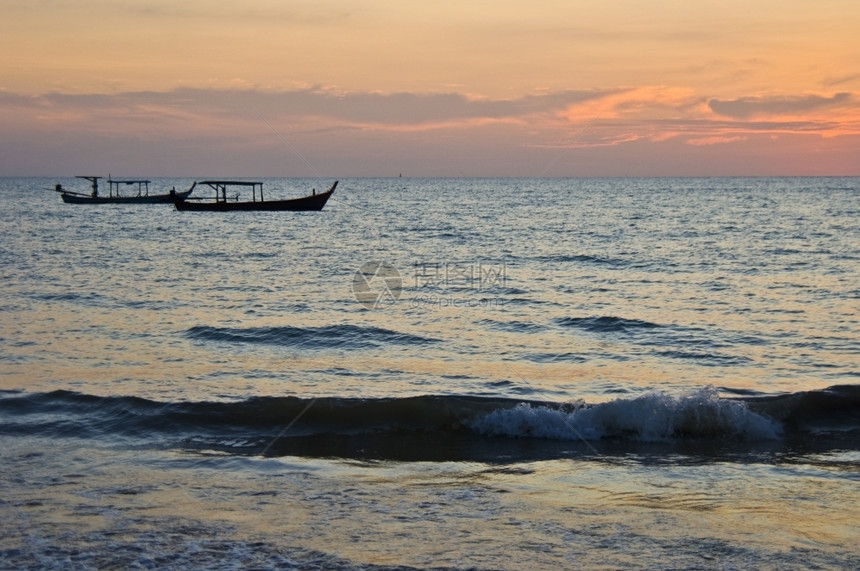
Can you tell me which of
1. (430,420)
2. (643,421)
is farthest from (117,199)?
(643,421)

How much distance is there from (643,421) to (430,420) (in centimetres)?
326

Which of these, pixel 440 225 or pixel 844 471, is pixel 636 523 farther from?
pixel 440 225

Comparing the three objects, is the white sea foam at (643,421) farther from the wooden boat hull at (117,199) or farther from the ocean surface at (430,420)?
the wooden boat hull at (117,199)

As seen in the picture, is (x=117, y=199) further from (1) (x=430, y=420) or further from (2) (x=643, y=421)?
(2) (x=643, y=421)

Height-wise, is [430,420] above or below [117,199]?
below

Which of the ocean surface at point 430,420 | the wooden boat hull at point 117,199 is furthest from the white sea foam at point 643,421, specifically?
the wooden boat hull at point 117,199

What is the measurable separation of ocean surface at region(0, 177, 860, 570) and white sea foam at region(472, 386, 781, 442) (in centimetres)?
4

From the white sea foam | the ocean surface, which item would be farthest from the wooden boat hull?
the white sea foam

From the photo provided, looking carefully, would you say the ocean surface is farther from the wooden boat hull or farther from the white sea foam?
the wooden boat hull

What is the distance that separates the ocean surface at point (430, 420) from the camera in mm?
7785

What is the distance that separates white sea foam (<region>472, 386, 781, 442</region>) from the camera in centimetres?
1250

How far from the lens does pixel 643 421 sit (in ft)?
41.7

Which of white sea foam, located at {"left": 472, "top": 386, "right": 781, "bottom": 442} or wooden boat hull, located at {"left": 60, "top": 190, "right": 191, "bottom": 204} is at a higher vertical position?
wooden boat hull, located at {"left": 60, "top": 190, "right": 191, "bottom": 204}

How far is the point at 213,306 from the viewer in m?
24.2
